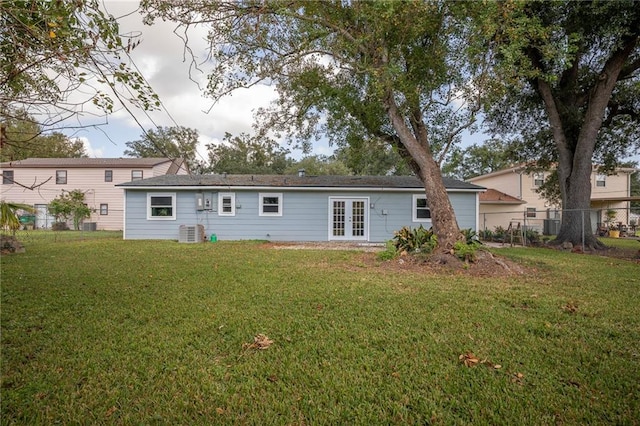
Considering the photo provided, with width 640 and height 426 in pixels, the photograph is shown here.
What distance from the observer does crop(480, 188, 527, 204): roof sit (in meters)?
21.0

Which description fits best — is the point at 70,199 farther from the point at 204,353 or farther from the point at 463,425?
the point at 463,425

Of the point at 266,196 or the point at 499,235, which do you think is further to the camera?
the point at 499,235

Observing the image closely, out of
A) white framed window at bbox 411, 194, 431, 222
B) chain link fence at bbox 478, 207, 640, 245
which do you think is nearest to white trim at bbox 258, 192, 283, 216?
white framed window at bbox 411, 194, 431, 222

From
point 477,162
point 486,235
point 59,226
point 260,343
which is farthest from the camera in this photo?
point 477,162

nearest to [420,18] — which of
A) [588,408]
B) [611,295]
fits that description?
[611,295]

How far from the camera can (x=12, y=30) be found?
89.6 inches

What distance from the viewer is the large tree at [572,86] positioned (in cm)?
792

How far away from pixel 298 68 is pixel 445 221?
6.38 m

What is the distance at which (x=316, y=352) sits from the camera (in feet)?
9.30

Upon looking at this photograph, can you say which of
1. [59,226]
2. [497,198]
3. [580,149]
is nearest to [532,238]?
[580,149]

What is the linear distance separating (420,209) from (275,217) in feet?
20.3

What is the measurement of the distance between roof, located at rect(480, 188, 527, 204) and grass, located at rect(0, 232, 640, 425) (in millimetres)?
16787

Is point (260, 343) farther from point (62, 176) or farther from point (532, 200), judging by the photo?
point (62, 176)

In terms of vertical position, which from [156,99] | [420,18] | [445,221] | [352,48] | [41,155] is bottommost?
[445,221]
